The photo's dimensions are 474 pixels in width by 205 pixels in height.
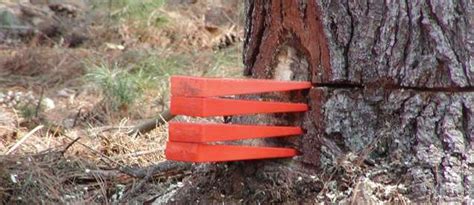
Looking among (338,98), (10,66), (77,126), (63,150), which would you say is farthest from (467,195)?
(10,66)

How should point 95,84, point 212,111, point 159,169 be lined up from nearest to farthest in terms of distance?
point 212,111 < point 159,169 < point 95,84

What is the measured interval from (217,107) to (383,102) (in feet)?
1.24

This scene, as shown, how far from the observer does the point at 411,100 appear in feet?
6.31

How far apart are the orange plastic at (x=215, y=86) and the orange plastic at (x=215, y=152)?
114mm

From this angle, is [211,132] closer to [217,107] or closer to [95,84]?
[217,107]

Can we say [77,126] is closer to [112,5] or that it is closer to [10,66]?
[10,66]

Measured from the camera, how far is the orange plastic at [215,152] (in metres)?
1.86

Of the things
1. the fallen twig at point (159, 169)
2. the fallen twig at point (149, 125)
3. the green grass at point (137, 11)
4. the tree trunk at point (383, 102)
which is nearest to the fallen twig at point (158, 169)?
the fallen twig at point (159, 169)

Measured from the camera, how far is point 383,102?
194 centimetres

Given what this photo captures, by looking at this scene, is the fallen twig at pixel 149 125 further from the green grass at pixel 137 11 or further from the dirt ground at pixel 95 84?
the green grass at pixel 137 11

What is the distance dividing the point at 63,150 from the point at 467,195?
4.03 ft

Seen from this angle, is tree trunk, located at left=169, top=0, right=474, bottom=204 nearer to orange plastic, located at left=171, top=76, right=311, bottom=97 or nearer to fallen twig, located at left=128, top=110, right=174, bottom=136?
orange plastic, located at left=171, top=76, right=311, bottom=97

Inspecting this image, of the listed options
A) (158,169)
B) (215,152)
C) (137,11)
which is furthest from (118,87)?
(215,152)

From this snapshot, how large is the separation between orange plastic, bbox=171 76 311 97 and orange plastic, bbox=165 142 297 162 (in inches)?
4.5
